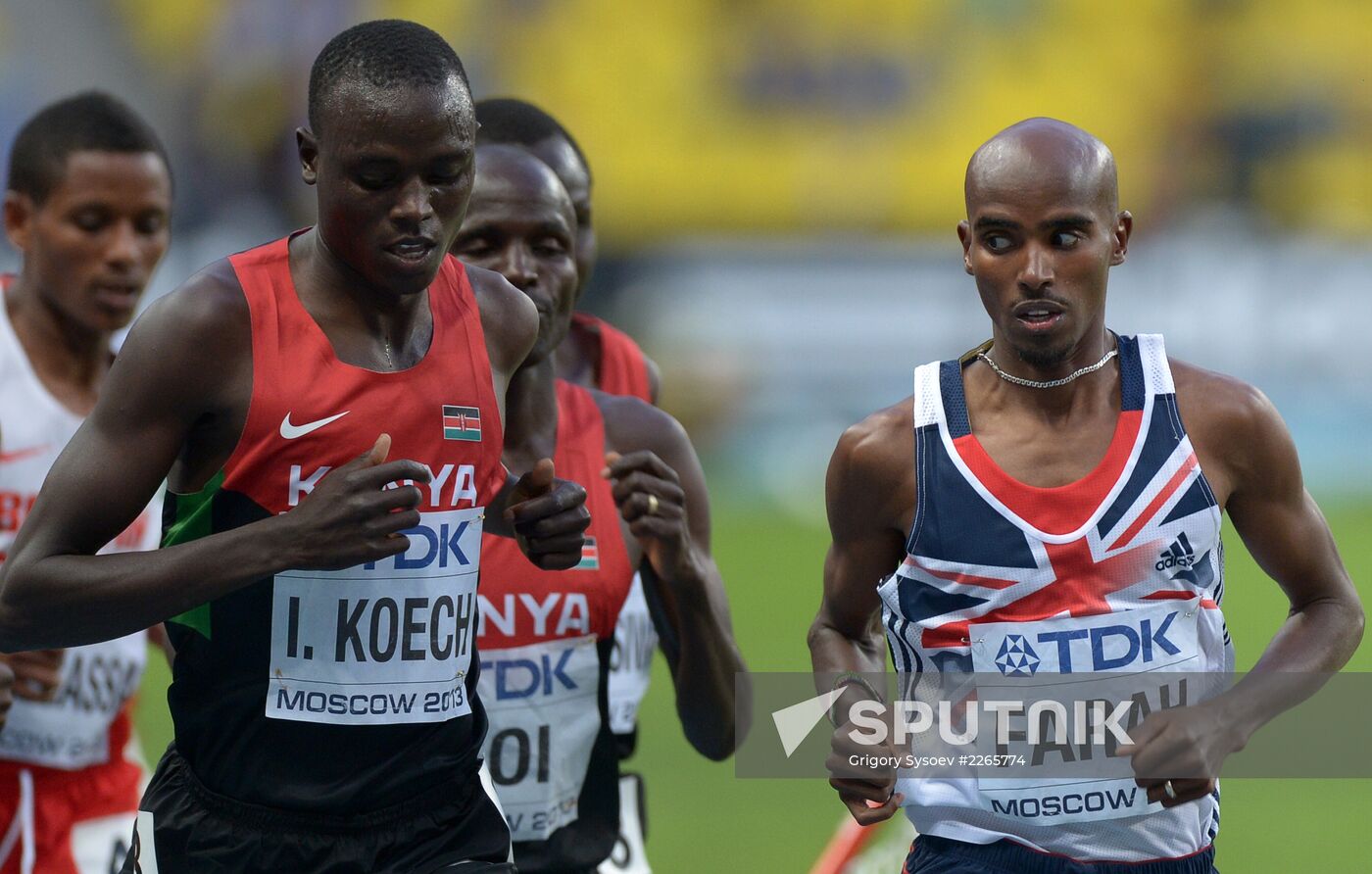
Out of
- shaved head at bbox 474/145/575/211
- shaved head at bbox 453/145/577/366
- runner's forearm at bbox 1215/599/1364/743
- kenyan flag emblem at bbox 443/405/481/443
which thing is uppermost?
shaved head at bbox 474/145/575/211

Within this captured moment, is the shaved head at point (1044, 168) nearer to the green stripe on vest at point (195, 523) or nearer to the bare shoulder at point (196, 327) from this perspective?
the bare shoulder at point (196, 327)

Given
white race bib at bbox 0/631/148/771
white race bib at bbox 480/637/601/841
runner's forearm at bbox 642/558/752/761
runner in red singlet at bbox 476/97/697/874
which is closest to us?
white race bib at bbox 480/637/601/841

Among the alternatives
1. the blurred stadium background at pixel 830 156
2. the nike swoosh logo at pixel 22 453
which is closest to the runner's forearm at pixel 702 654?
the nike swoosh logo at pixel 22 453

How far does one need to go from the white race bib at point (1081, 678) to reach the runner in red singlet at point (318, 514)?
954 millimetres

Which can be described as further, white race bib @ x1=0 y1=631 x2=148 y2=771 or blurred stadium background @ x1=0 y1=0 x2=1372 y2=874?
blurred stadium background @ x1=0 y1=0 x2=1372 y2=874

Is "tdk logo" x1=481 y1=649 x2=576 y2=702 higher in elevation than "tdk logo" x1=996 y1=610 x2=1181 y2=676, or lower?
higher

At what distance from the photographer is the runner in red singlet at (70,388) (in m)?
4.80

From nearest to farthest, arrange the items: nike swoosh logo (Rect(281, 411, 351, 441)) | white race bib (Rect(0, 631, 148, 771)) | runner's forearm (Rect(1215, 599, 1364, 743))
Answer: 1. nike swoosh logo (Rect(281, 411, 351, 441))
2. runner's forearm (Rect(1215, 599, 1364, 743))
3. white race bib (Rect(0, 631, 148, 771))

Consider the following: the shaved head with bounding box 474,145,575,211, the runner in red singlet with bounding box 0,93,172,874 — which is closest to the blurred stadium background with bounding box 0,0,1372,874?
the runner in red singlet with bounding box 0,93,172,874

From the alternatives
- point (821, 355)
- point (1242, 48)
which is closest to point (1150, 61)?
point (1242, 48)

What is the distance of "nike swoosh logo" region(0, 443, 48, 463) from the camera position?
191 inches

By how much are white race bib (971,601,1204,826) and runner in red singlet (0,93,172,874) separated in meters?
2.54

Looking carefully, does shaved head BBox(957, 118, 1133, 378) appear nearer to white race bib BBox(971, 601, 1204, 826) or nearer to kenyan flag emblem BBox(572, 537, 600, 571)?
white race bib BBox(971, 601, 1204, 826)

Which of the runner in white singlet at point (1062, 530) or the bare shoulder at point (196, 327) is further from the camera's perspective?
the runner in white singlet at point (1062, 530)
